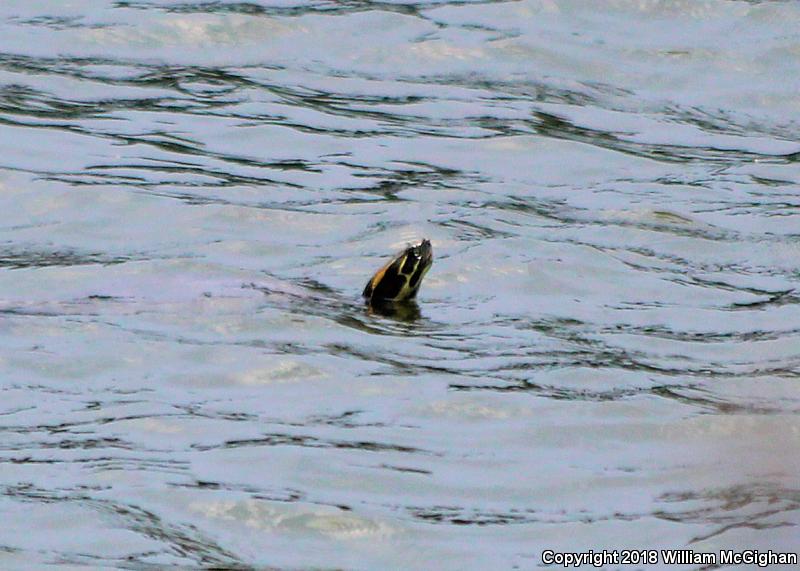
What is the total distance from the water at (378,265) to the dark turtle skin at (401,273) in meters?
0.18

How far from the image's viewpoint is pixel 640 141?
40.9 ft

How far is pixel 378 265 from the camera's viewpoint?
9961mm

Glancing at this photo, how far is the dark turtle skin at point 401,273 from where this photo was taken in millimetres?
9234

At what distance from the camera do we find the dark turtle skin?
9.23m

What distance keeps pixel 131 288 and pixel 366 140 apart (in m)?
3.41

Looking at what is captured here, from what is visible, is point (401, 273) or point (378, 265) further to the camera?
point (378, 265)

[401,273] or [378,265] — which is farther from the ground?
[401,273]

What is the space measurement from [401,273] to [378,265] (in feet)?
2.40

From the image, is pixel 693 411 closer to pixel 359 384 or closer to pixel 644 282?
pixel 359 384
